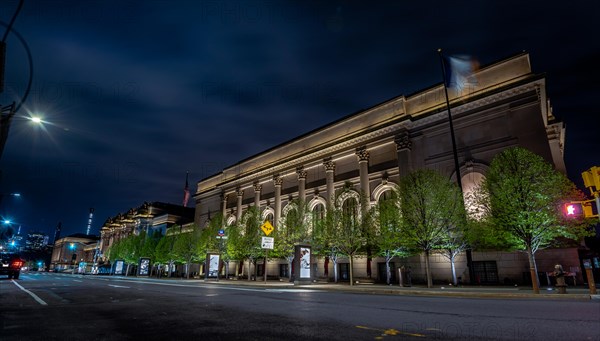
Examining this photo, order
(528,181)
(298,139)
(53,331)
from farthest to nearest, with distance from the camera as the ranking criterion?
1. (298,139)
2. (528,181)
3. (53,331)

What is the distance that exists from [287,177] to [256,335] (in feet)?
149

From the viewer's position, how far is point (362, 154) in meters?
40.1

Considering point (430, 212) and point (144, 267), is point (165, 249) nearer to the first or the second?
point (144, 267)

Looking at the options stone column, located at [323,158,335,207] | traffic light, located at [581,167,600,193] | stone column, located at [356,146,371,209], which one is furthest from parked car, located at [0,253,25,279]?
traffic light, located at [581,167,600,193]

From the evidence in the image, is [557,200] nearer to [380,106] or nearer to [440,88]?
[440,88]

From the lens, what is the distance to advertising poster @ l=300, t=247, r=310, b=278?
2973 centimetres

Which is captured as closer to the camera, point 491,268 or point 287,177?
point 491,268

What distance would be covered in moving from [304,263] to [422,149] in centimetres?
1783

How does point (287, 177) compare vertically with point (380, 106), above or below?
below

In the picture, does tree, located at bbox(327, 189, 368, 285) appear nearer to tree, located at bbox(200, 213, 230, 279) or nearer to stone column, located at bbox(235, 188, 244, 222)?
tree, located at bbox(200, 213, 230, 279)

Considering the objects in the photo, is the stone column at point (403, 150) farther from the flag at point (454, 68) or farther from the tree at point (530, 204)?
the tree at point (530, 204)

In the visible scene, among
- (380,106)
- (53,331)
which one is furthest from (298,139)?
(53,331)

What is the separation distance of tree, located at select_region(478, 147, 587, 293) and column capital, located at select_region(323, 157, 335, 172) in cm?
2258

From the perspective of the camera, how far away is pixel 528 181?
21.4 meters
